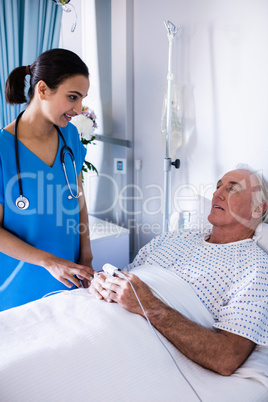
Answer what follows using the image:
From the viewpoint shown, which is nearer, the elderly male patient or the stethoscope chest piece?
the elderly male patient

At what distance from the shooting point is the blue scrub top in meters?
1.36

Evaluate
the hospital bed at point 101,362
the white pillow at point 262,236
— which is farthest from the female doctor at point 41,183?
the white pillow at point 262,236

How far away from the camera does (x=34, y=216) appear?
4.62 ft

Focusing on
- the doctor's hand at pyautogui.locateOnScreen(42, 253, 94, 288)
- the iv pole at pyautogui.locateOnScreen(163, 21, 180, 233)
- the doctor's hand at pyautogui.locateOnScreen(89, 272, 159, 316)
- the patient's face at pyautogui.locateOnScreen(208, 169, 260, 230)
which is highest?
the iv pole at pyautogui.locateOnScreen(163, 21, 180, 233)

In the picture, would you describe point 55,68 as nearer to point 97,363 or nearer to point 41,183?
point 41,183

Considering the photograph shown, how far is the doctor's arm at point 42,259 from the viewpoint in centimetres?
128

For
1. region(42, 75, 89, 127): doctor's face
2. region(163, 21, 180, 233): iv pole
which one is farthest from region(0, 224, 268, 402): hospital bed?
region(163, 21, 180, 233): iv pole

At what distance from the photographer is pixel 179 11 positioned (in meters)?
2.09

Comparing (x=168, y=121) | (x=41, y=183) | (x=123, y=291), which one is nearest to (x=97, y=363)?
(x=123, y=291)

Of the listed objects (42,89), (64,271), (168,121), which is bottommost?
(64,271)

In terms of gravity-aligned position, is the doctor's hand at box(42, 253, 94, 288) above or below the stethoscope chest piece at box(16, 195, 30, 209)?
below

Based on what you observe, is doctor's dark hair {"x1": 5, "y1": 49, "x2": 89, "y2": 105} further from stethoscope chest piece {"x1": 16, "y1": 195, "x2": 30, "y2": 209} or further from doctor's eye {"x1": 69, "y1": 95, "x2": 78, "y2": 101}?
stethoscope chest piece {"x1": 16, "y1": 195, "x2": 30, "y2": 209}

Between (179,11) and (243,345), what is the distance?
5.81 ft

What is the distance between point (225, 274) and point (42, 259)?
0.66 m
